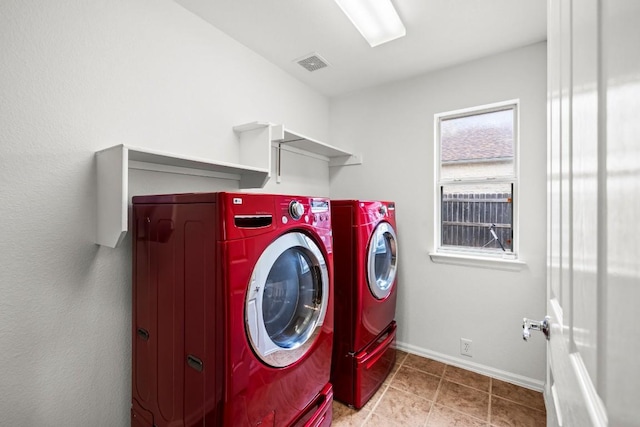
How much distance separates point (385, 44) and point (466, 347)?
8.27 ft

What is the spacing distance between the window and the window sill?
0.30 feet

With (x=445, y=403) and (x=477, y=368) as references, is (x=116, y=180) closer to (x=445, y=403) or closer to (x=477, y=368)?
(x=445, y=403)

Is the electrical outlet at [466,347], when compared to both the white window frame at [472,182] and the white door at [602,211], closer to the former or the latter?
the white window frame at [472,182]

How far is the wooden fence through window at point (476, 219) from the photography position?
88.1 inches

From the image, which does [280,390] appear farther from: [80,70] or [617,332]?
[80,70]

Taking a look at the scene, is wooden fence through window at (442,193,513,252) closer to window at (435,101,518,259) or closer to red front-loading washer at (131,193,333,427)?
window at (435,101,518,259)

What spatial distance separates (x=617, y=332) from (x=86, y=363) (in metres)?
1.83

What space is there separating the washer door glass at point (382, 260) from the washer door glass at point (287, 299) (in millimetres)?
605

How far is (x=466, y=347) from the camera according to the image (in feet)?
7.59

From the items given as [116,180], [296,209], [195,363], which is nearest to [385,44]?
[296,209]

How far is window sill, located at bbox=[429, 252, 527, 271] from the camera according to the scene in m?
2.12

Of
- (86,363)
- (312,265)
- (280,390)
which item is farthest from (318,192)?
(86,363)

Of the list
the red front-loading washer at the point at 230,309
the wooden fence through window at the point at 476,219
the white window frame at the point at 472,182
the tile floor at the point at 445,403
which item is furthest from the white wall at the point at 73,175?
the wooden fence through window at the point at 476,219

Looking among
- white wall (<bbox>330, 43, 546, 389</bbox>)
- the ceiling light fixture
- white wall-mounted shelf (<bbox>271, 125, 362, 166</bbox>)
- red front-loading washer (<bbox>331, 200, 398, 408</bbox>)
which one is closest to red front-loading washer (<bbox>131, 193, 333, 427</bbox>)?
red front-loading washer (<bbox>331, 200, 398, 408</bbox>)
